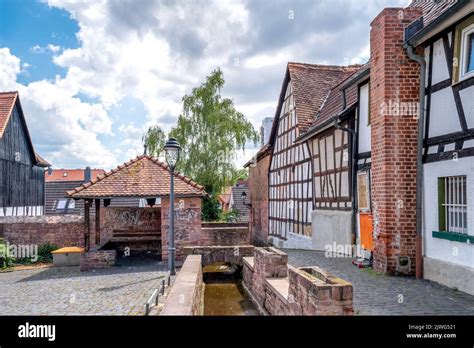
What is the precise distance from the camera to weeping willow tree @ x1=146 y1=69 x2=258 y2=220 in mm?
24672

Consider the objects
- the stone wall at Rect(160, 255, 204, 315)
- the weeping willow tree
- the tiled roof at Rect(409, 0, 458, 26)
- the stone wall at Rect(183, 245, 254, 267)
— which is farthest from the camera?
the weeping willow tree

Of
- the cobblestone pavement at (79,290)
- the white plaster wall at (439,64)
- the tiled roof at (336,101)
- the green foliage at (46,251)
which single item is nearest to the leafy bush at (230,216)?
the green foliage at (46,251)

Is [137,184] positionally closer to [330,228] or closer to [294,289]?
[330,228]

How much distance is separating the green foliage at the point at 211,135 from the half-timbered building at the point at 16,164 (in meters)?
8.50

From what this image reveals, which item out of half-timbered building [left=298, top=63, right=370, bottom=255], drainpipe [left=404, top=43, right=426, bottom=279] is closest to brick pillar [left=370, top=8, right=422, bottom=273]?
drainpipe [left=404, top=43, right=426, bottom=279]

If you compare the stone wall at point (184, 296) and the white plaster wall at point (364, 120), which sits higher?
the white plaster wall at point (364, 120)

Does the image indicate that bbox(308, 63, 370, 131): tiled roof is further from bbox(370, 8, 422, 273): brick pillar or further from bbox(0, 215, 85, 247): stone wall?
bbox(0, 215, 85, 247): stone wall

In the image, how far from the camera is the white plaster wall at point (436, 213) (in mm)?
6219

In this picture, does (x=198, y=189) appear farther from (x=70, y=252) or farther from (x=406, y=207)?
(x=406, y=207)

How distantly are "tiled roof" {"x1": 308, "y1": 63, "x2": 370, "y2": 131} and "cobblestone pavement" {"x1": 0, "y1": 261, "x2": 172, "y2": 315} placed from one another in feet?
22.0

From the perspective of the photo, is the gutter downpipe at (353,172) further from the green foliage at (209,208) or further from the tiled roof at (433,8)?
the green foliage at (209,208)

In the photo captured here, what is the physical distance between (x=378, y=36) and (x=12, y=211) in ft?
66.9
